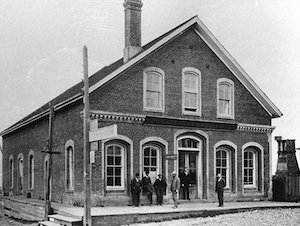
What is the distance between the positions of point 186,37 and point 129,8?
2865 mm

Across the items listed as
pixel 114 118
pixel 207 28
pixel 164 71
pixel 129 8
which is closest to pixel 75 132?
pixel 114 118

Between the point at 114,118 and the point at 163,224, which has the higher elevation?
the point at 114,118

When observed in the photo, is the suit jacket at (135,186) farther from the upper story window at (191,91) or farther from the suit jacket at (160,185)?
the upper story window at (191,91)

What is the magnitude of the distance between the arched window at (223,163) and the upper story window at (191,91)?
234 cm

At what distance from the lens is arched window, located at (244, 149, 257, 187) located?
2384 cm

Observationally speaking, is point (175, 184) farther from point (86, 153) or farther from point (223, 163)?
point (86, 153)

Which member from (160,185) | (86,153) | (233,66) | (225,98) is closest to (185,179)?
(160,185)

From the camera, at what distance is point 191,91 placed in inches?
874

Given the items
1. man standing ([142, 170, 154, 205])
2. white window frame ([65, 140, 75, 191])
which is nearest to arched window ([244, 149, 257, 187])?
man standing ([142, 170, 154, 205])

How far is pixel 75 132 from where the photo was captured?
20.5 meters

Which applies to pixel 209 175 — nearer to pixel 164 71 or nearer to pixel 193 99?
pixel 193 99

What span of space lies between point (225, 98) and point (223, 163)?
310cm

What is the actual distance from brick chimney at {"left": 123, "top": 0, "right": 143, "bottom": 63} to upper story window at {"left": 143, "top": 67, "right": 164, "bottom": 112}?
1.22 metres

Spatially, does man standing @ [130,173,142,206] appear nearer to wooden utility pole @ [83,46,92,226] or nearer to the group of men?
the group of men
